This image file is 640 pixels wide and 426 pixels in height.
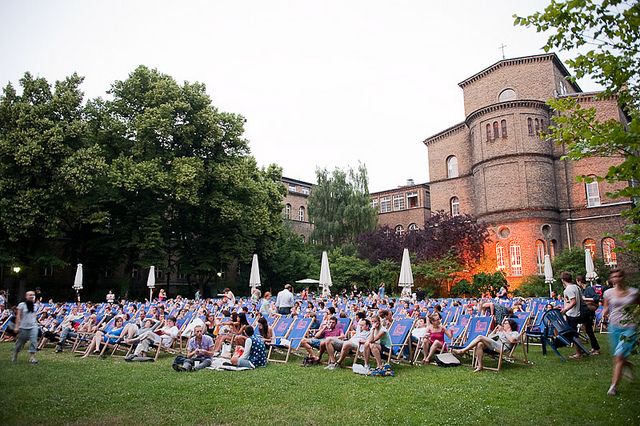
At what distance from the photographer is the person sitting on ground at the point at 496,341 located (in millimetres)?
8820

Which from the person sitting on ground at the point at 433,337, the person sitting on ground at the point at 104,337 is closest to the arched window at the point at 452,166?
the person sitting on ground at the point at 433,337

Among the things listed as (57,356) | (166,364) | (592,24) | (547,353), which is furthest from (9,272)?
(592,24)

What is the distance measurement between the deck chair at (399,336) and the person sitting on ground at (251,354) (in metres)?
2.65

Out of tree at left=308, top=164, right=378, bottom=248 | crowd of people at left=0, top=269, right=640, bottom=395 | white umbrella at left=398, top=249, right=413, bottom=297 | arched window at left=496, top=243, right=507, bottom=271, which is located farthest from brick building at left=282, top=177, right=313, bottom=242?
crowd of people at left=0, top=269, right=640, bottom=395

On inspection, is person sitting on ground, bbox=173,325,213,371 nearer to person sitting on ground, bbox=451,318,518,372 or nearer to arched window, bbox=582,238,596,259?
person sitting on ground, bbox=451,318,518,372

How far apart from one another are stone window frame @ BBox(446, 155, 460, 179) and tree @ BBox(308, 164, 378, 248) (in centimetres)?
787

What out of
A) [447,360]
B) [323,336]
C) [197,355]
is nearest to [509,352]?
[447,360]

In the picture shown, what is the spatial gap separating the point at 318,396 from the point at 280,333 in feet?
16.1

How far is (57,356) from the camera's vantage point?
11383 mm

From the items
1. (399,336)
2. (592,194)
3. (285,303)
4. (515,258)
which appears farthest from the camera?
(592,194)

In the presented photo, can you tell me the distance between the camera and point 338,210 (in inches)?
1725

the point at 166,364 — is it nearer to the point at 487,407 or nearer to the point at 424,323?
the point at 424,323

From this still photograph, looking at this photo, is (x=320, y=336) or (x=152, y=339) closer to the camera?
(x=320, y=336)

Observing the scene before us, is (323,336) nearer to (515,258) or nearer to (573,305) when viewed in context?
(573,305)
